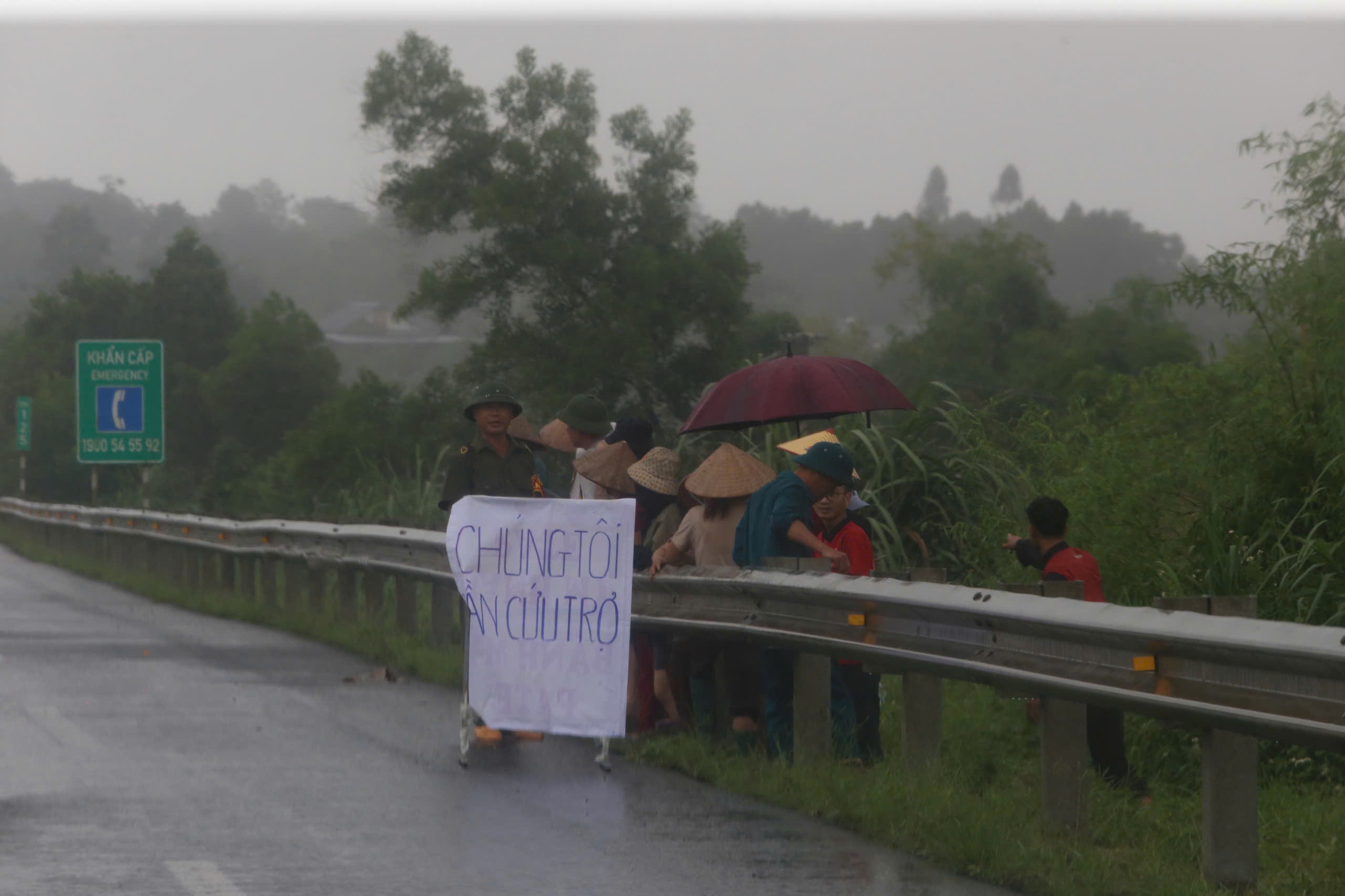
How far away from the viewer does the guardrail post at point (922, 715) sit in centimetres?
845

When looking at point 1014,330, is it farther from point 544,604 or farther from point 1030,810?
point 1030,810

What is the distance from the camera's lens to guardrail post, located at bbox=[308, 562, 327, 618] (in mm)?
17859

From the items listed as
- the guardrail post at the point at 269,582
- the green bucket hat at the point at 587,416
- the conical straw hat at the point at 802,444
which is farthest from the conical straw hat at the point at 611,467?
the guardrail post at the point at 269,582

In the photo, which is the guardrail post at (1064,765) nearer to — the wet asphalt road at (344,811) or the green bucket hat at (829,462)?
the wet asphalt road at (344,811)

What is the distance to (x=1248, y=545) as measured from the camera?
407 inches

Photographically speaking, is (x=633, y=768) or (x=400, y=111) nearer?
(x=633, y=768)

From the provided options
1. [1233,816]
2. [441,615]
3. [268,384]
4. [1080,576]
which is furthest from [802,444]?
[268,384]

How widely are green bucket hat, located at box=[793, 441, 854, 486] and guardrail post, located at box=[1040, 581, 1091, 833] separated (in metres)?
2.31

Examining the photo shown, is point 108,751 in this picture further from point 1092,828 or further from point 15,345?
point 15,345

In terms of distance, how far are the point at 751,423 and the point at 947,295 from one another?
81097mm

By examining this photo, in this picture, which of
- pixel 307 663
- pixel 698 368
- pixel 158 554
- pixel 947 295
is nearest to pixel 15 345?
pixel 947 295

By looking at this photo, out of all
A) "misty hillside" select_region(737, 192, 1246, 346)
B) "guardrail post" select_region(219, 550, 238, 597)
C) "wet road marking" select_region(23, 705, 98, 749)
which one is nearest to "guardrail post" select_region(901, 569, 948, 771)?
"wet road marking" select_region(23, 705, 98, 749)

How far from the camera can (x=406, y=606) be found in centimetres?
1573

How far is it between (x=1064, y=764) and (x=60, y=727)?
18.0 ft
